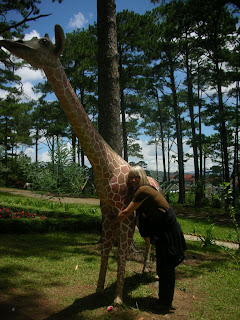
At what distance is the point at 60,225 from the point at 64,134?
2084 centimetres

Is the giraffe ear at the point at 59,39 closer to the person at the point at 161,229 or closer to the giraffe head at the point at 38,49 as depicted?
the giraffe head at the point at 38,49

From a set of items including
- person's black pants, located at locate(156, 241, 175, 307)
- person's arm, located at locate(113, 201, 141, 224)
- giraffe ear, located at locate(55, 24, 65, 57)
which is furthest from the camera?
person's black pants, located at locate(156, 241, 175, 307)

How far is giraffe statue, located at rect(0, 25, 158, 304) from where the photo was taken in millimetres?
3053

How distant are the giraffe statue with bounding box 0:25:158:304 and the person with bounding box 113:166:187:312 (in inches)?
9.2

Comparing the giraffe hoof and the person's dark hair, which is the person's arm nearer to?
the person's dark hair

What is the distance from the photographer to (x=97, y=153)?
3543 millimetres

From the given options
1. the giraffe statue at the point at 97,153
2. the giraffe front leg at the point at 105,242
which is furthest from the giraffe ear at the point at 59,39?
the giraffe front leg at the point at 105,242

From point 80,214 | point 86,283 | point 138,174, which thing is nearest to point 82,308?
point 86,283

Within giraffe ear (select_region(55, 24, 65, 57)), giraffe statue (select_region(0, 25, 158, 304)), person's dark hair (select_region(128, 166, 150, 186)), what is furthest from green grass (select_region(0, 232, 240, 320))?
giraffe ear (select_region(55, 24, 65, 57))

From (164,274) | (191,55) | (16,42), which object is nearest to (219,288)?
(164,274)

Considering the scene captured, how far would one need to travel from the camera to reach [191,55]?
18.1m

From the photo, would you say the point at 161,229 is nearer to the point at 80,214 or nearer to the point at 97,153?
the point at 97,153

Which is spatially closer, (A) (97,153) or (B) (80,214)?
(A) (97,153)

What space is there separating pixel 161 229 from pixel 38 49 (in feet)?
8.93
